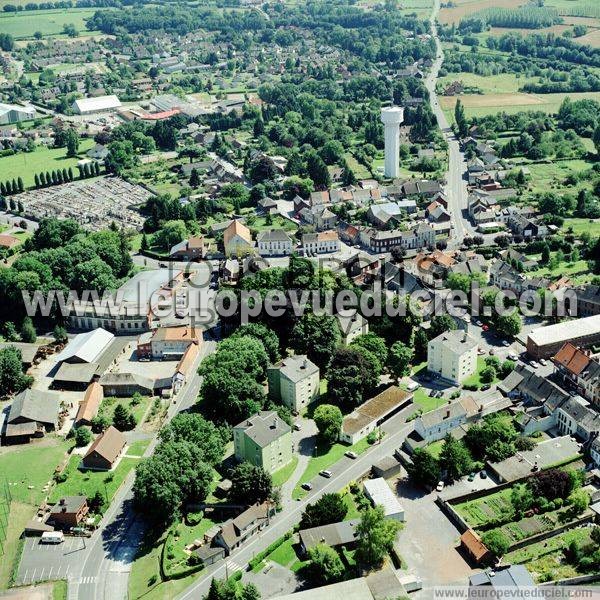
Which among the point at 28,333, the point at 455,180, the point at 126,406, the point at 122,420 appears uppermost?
the point at 455,180

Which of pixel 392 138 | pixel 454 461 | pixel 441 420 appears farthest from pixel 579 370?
pixel 392 138

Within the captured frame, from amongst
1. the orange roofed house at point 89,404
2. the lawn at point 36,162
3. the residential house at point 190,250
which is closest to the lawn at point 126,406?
the orange roofed house at point 89,404

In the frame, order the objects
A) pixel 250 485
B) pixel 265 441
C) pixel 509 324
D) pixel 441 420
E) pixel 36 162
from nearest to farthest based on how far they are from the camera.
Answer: pixel 250 485
pixel 265 441
pixel 441 420
pixel 509 324
pixel 36 162

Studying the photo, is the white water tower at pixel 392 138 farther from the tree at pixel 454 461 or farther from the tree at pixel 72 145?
the tree at pixel 454 461

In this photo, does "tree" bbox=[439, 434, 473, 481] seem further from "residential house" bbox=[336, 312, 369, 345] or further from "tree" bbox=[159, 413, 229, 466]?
"residential house" bbox=[336, 312, 369, 345]

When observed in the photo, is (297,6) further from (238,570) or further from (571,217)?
(238,570)

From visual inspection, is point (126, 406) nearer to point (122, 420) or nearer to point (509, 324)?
A: point (122, 420)

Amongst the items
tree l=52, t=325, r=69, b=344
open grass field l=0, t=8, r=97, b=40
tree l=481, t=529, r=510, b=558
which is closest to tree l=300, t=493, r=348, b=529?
tree l=481, t=529, r=510, b=558
